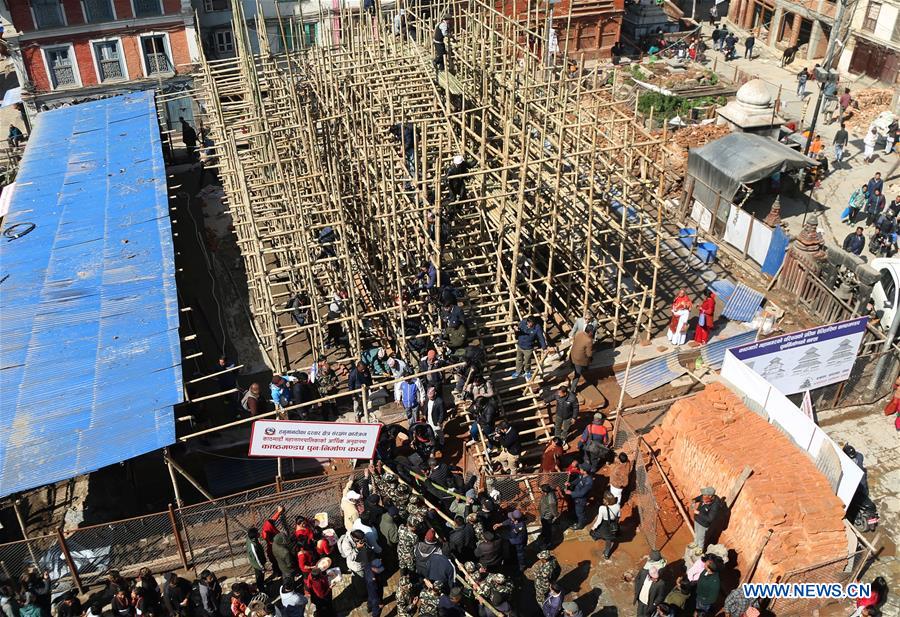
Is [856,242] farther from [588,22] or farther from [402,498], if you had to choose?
[588,22]

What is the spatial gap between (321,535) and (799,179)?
24.3 meters

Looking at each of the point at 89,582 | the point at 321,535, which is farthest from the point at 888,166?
the point at 89,582

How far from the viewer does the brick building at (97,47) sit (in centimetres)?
4034

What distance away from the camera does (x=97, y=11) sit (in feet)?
134

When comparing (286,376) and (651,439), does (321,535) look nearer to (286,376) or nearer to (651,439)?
(286,376)

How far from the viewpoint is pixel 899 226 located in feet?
96.0

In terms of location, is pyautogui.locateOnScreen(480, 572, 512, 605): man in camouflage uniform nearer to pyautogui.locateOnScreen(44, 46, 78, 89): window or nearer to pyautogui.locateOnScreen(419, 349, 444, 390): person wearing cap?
pyautogui.locateOnScreen(419, 349, 444, 390): person wearing cap

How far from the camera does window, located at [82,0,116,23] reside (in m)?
40.7

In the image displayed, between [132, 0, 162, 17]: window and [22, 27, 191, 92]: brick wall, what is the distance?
3.23 ft

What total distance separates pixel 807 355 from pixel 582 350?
17.9 feet

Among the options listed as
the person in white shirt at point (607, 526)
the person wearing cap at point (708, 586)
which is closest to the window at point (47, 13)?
the person in white shirt at point (607, 526)

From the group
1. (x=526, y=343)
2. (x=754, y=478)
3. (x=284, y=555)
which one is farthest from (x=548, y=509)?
(x=526, y=343)

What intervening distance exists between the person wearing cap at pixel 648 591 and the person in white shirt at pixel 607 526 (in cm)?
125

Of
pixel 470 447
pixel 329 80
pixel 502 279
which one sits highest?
pixel 329 80
